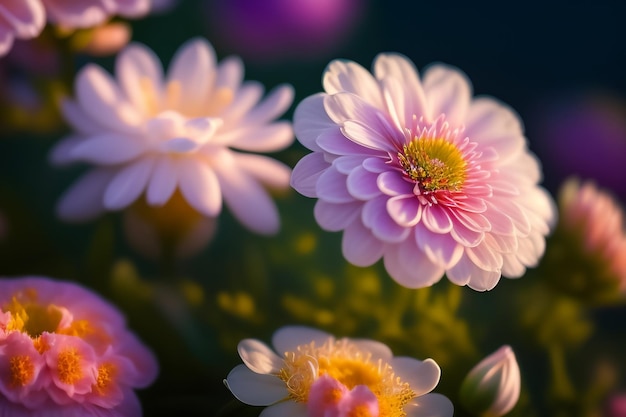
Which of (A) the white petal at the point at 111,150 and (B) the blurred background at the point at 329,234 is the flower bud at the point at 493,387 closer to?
(B) the blurred background at the point at 329,234

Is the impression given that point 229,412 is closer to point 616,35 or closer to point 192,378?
point 192,378

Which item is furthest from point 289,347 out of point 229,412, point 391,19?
point 391,19

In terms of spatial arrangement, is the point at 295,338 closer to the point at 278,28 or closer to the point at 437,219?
the point at 437,219

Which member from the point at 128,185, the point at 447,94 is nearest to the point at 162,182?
the point at 128,185

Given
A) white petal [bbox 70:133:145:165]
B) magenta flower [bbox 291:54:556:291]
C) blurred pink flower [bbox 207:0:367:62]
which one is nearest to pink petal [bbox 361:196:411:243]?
magenta flower [bbox 291:54:556:291]

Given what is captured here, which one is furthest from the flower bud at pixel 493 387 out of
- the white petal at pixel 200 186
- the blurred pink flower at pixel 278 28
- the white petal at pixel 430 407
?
Result: the blurred pink flower at pixel 278 28

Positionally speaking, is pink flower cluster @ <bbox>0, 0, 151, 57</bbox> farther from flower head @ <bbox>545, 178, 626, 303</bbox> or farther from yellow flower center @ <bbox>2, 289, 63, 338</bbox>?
flower head @ <bbox>545, 178, 626, 303</bbox>

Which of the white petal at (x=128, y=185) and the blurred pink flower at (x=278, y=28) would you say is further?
the blurred pink flower at (x=278, y=28)
